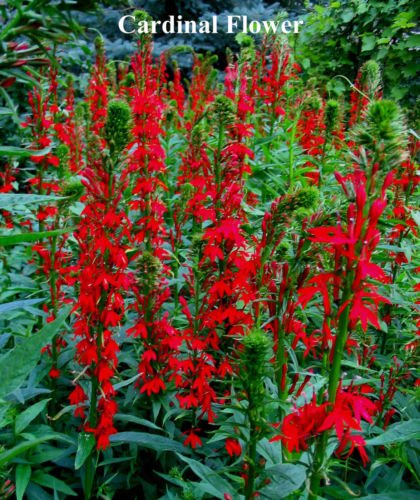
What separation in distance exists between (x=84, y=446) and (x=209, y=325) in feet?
1.72

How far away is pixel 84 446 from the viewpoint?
157 centimetres

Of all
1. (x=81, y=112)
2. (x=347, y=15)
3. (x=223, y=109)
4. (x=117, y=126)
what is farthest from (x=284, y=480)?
(x=347, y=15)

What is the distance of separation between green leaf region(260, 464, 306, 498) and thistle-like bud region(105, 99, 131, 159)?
3.16 feet

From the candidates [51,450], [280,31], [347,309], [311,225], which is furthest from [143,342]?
[280,31]

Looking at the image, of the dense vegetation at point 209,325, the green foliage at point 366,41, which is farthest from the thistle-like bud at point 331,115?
the green foliage at point 366,41

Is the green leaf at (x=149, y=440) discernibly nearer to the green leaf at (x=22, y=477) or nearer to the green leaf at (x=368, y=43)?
the green leaf at (x=22, y=477)

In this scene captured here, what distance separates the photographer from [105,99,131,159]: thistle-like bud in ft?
5.03

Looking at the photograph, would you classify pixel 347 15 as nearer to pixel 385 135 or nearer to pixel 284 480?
pixel 385 135

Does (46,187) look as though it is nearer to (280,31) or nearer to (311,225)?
(311,225)

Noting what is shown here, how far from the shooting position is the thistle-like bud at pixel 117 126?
153 cm

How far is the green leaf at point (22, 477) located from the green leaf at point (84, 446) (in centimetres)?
16

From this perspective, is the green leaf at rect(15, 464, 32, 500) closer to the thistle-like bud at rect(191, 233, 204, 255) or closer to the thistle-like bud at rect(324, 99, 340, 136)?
the thistle-like bud at rect(191, 233, 204, 255)

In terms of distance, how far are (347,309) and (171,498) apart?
0.87 metres

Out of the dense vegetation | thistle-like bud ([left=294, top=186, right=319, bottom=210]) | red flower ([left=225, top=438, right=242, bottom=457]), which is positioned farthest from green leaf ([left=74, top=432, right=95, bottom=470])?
thistle-like bud ([left=294, top=186, right=319, bottom=210])
